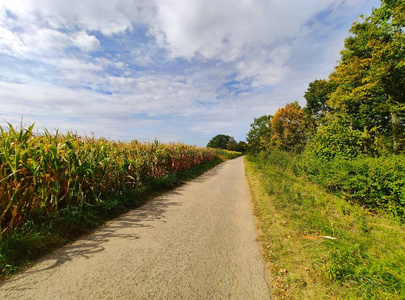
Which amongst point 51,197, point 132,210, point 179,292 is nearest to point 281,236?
point 179,292

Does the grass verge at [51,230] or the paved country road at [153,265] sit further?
the grass verge at [51,230]

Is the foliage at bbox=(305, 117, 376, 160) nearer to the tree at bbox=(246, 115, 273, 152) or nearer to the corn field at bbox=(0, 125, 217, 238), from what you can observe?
the corn field at bbox=(0, 125, 217, 238)

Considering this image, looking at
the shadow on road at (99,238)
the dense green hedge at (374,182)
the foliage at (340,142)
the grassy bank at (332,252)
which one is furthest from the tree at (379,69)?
the shadow on road at (99,238)

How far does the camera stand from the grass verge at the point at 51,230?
85.7 inches

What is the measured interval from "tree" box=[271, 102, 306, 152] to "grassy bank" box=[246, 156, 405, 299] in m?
26.5

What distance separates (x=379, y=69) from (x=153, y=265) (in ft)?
48.3

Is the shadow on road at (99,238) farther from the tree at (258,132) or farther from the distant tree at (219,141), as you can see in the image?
the distant tree at (219,141)

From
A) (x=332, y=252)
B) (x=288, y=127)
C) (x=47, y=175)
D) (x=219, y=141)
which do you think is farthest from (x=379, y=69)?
(x=219, y=141)

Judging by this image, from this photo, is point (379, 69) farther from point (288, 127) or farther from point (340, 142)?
point (288, 127)

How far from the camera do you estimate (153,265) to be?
2312 millimetres

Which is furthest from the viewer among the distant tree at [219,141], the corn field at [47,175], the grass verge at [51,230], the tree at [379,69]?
the distant tree at [219,141]

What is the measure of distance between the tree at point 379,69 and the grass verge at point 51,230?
988 cm

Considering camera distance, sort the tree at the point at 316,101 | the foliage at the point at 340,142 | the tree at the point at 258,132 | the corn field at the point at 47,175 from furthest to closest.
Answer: the tree at the point at 258,132 < the tree at the point at 316,101 < the foliage at the point at 340,142 < the corn field at the point at 47,175

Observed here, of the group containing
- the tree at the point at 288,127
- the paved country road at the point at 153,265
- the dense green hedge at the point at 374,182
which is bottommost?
the paved country road at the point at 153,265
